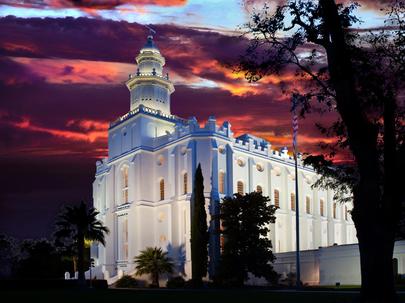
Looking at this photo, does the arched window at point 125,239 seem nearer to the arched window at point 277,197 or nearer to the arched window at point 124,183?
the arched window at point 124,183

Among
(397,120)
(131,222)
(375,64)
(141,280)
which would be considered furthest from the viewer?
(131,222)

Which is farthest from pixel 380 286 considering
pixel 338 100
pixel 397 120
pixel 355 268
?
pixel 355 268

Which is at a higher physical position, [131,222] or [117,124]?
[117,124]

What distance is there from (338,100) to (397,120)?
4.92m

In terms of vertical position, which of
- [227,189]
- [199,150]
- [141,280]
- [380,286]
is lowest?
[141,280]

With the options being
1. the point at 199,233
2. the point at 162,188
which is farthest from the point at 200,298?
the point at 162,188

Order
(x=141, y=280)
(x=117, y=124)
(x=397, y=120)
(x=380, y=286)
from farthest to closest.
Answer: (x=117, y=124), (x=141, y=280), (x=397, y=120), (x=380, y=286)

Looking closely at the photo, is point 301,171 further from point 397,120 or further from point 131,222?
point 397,120

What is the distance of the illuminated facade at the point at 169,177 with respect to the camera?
65.4m

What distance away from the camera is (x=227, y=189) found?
66.1 metres

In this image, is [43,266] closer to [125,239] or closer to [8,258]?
[125,239]

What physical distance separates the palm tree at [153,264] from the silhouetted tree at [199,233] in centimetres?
624

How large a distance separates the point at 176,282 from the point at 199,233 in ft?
18.3

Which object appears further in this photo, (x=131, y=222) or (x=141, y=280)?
(x=131, y=222)
